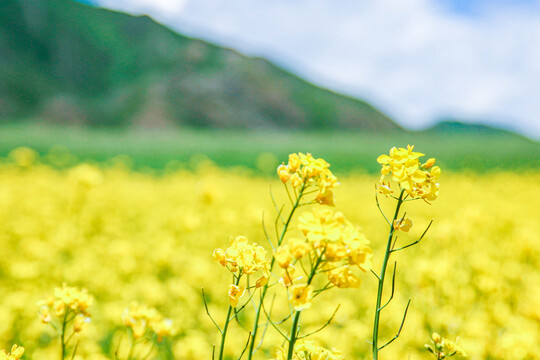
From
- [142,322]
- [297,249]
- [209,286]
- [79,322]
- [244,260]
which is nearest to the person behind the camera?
[297,249]

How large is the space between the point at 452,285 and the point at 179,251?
7.42ft

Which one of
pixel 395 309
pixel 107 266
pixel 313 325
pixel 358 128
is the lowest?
pixel 107 266

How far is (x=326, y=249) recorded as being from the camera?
25.5 inches

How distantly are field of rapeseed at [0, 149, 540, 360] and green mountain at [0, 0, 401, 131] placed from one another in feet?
139

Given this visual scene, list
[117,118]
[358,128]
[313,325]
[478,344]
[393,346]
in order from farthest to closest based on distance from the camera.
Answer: [358,128] → [117,118] → [313,325] → [393,346] → [478,344]

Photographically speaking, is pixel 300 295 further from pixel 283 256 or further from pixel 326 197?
pixel 326 197

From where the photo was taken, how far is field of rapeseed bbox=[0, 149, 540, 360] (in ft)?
3.79

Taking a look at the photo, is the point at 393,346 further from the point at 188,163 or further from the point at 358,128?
the point at 358,128

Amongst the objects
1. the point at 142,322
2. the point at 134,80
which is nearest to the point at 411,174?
the point at 142,322

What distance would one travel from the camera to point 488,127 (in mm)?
49594

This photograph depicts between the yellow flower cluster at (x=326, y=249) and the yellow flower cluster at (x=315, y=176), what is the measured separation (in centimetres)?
7

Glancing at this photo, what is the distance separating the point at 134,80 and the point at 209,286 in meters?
51.2

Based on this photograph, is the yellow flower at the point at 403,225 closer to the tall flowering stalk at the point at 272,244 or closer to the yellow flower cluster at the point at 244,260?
the tall flowering stalk at the point at 272,244

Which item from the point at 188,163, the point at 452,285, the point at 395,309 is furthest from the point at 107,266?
the point at 188,163
